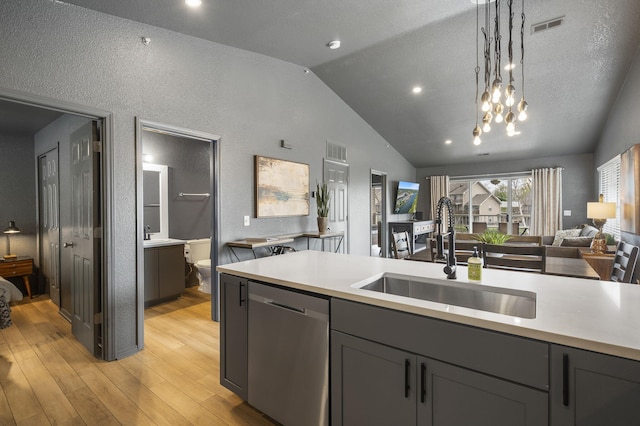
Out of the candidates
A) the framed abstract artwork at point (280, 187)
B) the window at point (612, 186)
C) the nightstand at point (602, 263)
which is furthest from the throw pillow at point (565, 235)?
the framed abstract artwork at point (280, 187)

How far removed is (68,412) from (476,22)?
4895 millimetres

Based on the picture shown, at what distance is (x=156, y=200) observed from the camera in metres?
4.64

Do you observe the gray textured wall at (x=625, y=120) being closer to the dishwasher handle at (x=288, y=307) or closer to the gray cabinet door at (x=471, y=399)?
the gray cabinet door at (x=471, y=399)

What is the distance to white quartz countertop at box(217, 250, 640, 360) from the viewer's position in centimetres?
95

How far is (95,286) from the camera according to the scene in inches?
104

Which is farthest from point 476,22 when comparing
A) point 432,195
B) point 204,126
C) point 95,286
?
point 432,195

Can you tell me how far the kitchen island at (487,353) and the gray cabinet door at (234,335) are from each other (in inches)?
12.1

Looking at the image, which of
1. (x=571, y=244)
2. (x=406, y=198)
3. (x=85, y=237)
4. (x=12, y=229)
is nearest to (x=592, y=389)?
(x=85, y=237)

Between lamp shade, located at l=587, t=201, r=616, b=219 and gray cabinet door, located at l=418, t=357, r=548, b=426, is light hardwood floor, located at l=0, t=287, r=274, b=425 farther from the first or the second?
lamp shade, located at l=587, t=201, r=616, b=219

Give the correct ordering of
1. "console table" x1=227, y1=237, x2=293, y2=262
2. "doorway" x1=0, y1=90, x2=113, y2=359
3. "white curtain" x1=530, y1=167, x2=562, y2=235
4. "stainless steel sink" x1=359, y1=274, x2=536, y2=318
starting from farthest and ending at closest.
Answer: "white curtain" x1=530, y1=167, x2=562, y2=235, "console table" x1=227, y1=237, x2=293, y2=262, "doorway" x1=0, y1=90, x2=113, y2=359, "stainless steel sink" x1=359, y1=274, x2=536, y2=318

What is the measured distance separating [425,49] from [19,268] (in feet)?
20.1

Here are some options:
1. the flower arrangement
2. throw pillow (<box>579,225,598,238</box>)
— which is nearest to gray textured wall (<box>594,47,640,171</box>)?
throw pillow (<box>579,225,598,238</box>)

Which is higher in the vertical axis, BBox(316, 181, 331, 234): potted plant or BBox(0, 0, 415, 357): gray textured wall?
BBox(0, 0, 415, 357): gray textured wall

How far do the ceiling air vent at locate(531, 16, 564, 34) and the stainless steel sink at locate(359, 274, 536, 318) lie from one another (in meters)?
3.49
